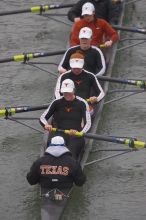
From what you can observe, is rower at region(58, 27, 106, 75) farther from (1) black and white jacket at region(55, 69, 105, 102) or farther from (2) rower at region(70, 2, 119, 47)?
(2) rower at region(70, 2, 119, 47)

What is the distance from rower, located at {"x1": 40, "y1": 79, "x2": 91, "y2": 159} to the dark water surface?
0.80 metres

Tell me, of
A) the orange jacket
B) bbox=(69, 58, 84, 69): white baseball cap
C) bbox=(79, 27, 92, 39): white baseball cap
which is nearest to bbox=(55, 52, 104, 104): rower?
bbox=(69, 58, 84, 69): white baseball cap

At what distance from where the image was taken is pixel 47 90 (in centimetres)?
1792

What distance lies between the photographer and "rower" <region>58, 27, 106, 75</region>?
53.1 ft

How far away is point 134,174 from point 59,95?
2132 mm

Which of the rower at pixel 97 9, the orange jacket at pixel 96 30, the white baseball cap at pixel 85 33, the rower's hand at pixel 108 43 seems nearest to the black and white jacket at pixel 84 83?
the white baseball cap at pixel 85 33

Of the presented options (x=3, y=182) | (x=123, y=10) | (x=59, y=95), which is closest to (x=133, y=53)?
(x=123, y=10)

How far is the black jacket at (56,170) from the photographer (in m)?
12.9

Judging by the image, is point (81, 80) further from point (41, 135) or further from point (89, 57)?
point (41, 135)

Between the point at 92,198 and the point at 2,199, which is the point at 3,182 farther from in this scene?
the point at 92,198

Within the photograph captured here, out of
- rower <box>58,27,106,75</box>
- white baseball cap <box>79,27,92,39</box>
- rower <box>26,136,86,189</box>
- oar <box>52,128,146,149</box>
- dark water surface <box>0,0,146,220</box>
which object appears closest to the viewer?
rower <box>26,136,86,189</box>

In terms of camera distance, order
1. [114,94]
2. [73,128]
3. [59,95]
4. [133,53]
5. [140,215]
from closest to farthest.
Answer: [140,215]
[73,128]
[59,95]
[114,94]
[133,53]

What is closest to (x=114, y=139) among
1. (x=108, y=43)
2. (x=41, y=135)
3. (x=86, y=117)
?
(x=86, y=117)

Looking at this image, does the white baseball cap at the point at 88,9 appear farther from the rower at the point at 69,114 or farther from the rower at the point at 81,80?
the rower at the point at 69,114
